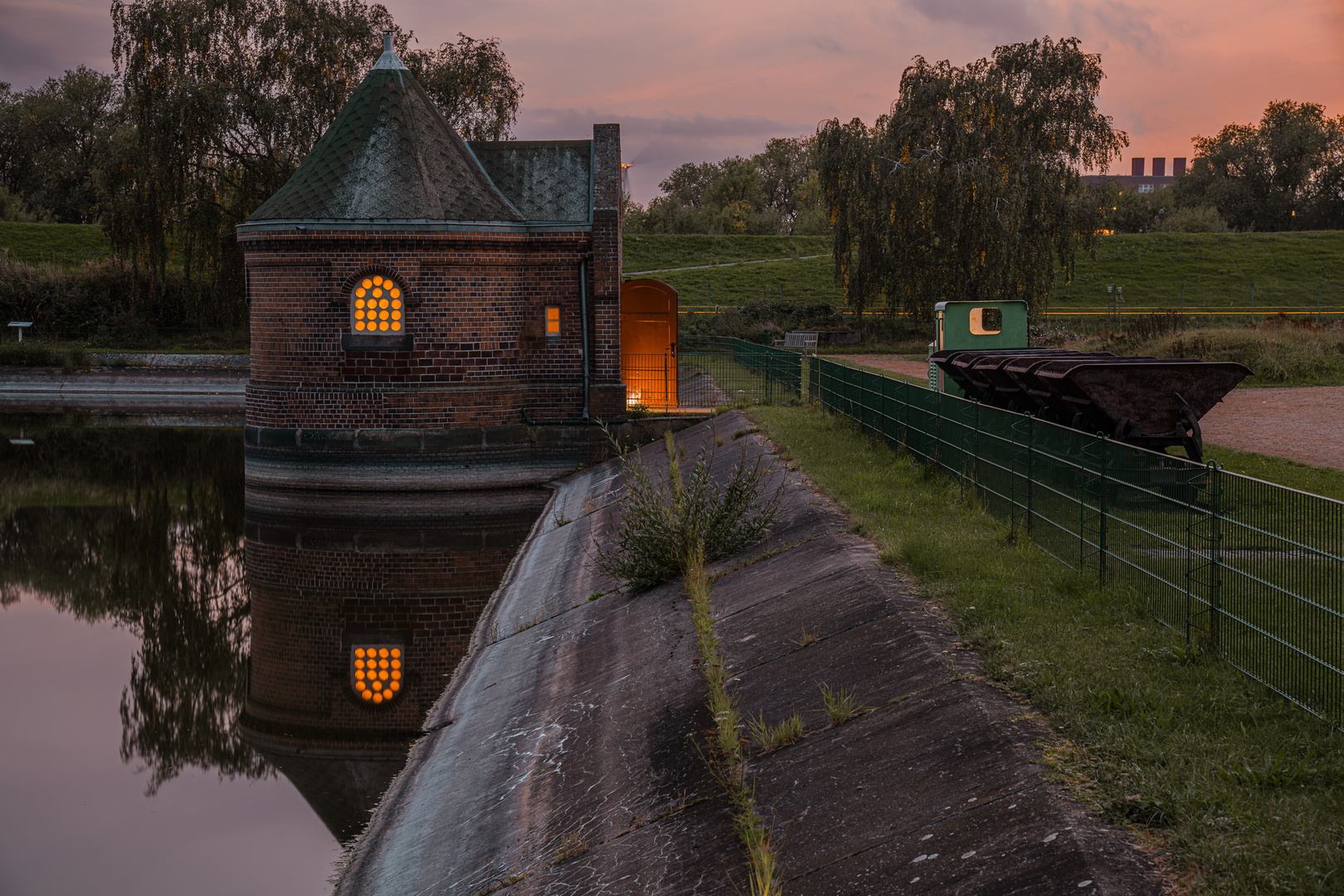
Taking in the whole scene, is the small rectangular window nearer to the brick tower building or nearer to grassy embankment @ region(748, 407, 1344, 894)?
the brick tower building

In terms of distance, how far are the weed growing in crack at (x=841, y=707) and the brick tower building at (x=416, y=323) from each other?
15664 mm

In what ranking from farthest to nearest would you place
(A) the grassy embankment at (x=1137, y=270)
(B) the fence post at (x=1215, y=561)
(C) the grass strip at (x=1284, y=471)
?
(A) the grassy embankment at (x=1137, y=270)
(C) the grass strip at (x=1284, y=471)
(B) the fence post at (x=1215, y=561)

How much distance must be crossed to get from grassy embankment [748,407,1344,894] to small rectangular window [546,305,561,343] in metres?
13.8

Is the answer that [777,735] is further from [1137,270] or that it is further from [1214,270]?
[1214,270]

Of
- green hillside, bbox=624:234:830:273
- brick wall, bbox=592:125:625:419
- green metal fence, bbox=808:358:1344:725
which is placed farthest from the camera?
green hillside, bbox=624:234:830:273

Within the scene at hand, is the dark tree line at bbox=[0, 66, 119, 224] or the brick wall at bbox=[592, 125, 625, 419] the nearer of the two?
the brick wall at bbox=[592, 125, 625, 419]

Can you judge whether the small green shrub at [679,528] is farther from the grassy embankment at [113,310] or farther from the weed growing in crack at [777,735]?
the grassy embankment at [113,310]

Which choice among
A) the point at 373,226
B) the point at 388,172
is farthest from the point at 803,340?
the point at 373,226

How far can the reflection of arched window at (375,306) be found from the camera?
68.8 feet

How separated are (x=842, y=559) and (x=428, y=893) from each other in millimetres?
4531

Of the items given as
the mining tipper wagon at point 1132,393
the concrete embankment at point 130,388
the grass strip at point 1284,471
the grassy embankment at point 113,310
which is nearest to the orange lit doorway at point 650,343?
the mining tipper wagon at point 1132,393

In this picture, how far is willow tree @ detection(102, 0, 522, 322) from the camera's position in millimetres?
33531

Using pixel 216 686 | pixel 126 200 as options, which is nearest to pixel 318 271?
pixel 216 686

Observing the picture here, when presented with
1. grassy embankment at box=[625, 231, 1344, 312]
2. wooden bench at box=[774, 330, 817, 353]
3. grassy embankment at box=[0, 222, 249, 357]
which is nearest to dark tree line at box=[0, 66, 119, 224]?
grassy embankment at box=[0, 222, 249, 357]
